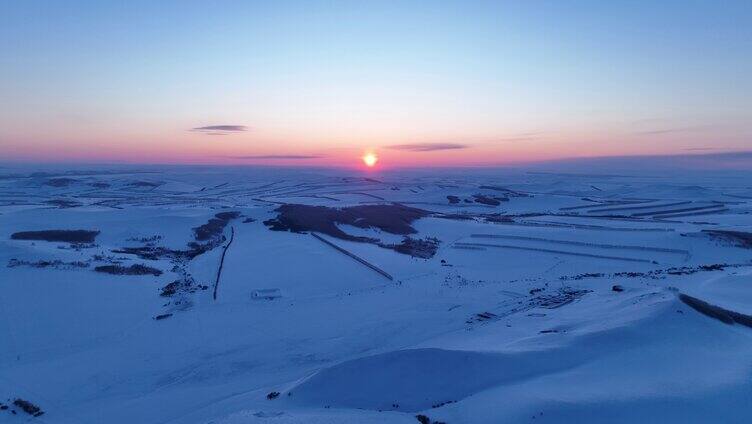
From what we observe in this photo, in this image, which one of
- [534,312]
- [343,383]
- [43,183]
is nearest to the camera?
[343,383]

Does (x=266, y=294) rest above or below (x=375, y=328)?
above

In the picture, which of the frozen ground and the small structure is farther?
the small structure

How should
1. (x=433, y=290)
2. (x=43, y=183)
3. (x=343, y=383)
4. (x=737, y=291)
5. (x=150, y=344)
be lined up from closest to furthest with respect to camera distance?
(x=343, y=383)
(x=150, y=344)
(x=737, y=291)
(x=433, y=290)
(x=43, y=183)

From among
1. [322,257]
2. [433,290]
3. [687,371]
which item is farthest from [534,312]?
[322,257]

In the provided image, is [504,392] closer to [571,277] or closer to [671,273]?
[571,277]

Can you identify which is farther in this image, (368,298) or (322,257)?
(322,257)

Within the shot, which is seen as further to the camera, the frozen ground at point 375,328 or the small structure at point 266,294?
the small structure at point 266,294

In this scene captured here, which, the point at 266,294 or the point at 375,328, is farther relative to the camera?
the point at 266,294
